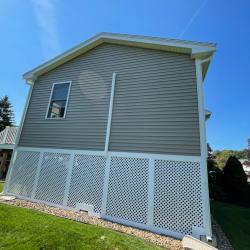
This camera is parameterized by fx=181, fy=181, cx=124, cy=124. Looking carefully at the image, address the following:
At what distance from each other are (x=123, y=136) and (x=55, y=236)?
3.33 metres

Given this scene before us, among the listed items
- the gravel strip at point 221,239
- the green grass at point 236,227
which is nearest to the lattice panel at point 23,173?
the gravel strip at point 221,239

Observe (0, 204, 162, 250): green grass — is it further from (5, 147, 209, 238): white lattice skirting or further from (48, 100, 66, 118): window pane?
(48, 100, 66, 118): window pane

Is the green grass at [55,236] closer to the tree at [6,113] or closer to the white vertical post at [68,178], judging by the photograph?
the white vertical post at [68,178]

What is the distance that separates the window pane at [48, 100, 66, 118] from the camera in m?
7.65

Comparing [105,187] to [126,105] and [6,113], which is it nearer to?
[126,105]

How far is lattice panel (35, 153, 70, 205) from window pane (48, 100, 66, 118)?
1683 millimetres

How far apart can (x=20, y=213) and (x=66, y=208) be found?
1.60 m

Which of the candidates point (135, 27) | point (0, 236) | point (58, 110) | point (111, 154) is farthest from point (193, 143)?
point (135, 27)

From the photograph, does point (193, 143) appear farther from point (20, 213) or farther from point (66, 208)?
point (20, 213)

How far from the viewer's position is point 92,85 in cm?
719

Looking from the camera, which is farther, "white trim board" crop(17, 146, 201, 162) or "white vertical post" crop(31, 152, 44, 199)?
"white vertical post" crop(31, 152, 44, 199)

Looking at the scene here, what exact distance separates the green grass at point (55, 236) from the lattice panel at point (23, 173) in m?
2.48

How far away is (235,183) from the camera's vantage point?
12.0 meters

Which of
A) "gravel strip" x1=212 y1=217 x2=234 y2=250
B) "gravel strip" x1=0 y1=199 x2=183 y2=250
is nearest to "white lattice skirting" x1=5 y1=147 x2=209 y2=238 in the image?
"gravel strip" x1=0 y1=199 x2=183 y2=250
